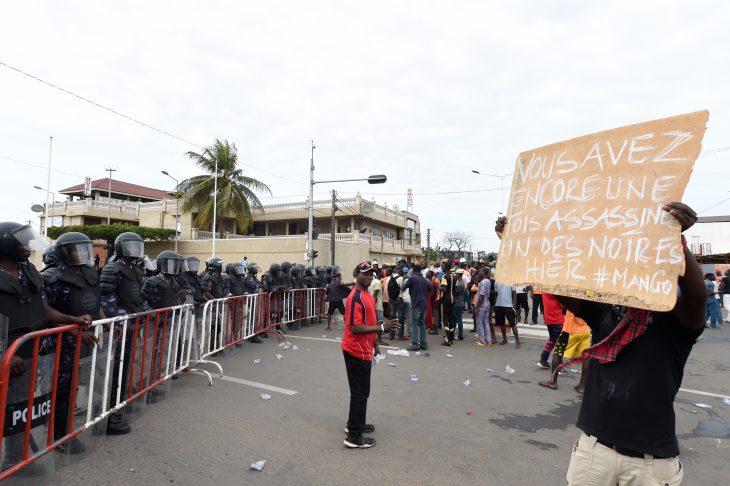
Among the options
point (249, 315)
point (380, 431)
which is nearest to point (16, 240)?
point (380, 431)

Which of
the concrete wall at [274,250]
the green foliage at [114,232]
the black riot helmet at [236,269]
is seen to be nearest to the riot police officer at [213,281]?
the black riot helmet at [236,269]

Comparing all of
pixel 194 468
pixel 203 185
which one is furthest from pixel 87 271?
pixel 203 185

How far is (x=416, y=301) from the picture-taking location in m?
8.70

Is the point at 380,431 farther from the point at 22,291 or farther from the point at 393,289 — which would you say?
the point at 393,289

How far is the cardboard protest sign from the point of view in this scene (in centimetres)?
180

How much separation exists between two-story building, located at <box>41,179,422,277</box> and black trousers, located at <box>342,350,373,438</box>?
2298cm

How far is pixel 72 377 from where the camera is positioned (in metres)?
3.57

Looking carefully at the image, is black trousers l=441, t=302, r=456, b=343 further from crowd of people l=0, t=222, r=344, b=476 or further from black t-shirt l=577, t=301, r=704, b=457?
black t-shirt l=577, t=301, r=704, b=457

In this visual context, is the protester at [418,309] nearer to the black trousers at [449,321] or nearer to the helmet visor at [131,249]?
the black trousers at [449,321]

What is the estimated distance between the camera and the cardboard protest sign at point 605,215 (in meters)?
1.80

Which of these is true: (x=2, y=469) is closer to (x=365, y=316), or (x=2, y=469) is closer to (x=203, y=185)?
(x=365, y=316)

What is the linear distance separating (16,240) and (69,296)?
0.79 meters

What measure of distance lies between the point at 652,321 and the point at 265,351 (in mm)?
7449

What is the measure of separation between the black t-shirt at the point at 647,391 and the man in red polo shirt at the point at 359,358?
2.44 m
